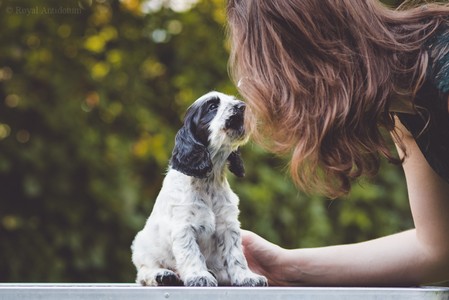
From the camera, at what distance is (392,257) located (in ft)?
9.50

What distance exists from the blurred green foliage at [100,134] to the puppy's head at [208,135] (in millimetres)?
2616

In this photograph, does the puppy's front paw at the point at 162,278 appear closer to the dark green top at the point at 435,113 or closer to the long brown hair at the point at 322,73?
the long brown hair at the point at 322,73

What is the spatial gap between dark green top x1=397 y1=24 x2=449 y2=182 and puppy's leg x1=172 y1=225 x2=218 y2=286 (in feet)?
2.66

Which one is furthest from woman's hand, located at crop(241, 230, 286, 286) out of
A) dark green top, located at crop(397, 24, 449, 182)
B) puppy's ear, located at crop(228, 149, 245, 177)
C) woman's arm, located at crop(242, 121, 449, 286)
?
dark green top, located at crop(397, 24, 449, 182)

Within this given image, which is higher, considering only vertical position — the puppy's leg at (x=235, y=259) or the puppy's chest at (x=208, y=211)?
the puppy's chest at (x=208, y=211)

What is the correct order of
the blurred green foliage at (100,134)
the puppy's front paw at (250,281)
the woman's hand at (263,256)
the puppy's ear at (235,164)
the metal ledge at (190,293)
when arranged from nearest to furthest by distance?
1. the metal ledge at (190,293)
2. the puppy's front paw at (250,281)
3. the puppy's ear at (235,164)
4. the woman's hand at (263,256)
5. the blurred green foliage at (100,134)

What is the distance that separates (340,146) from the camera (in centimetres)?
247

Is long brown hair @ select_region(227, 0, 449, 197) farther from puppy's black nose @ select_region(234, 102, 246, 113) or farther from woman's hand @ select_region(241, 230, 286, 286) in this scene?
woman's hand @ select_region(241, 230, 286, 286)

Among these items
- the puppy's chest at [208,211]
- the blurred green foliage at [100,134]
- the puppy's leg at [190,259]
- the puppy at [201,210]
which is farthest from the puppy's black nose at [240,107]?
the blurred green foliage at [100,134]

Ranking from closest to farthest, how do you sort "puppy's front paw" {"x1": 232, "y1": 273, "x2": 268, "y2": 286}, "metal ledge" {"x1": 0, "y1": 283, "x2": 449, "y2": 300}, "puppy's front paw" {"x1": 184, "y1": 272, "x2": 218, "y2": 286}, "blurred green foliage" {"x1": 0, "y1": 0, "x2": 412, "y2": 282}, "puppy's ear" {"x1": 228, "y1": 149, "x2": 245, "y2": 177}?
"metal ledge" {"x1": 0, "y1": 283, "x2": 449, "y2": 300} < "puppy's front paw" {"x1": 184, "y1": 272, "x2": 218, "y2": 286} < "puppy's front paw" {"x1": 232, "y1": 273, "x2": 268, "y2": 286} < "puppy's ear" {"x1": 228, "y1": 149, "x2": 245, "y2": 177} < "blurred green foliage" {"x1": 0, "y1": 0, "x2": 412, "y2": 282}

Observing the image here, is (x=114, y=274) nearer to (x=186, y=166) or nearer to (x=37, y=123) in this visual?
(x=37, y=123)

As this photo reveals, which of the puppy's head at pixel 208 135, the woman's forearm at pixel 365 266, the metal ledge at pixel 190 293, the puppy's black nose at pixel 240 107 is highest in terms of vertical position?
the puppy's black nose at pixel 240 107

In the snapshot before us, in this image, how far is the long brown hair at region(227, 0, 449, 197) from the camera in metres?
2.41

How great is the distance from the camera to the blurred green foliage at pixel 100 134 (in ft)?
16.3
